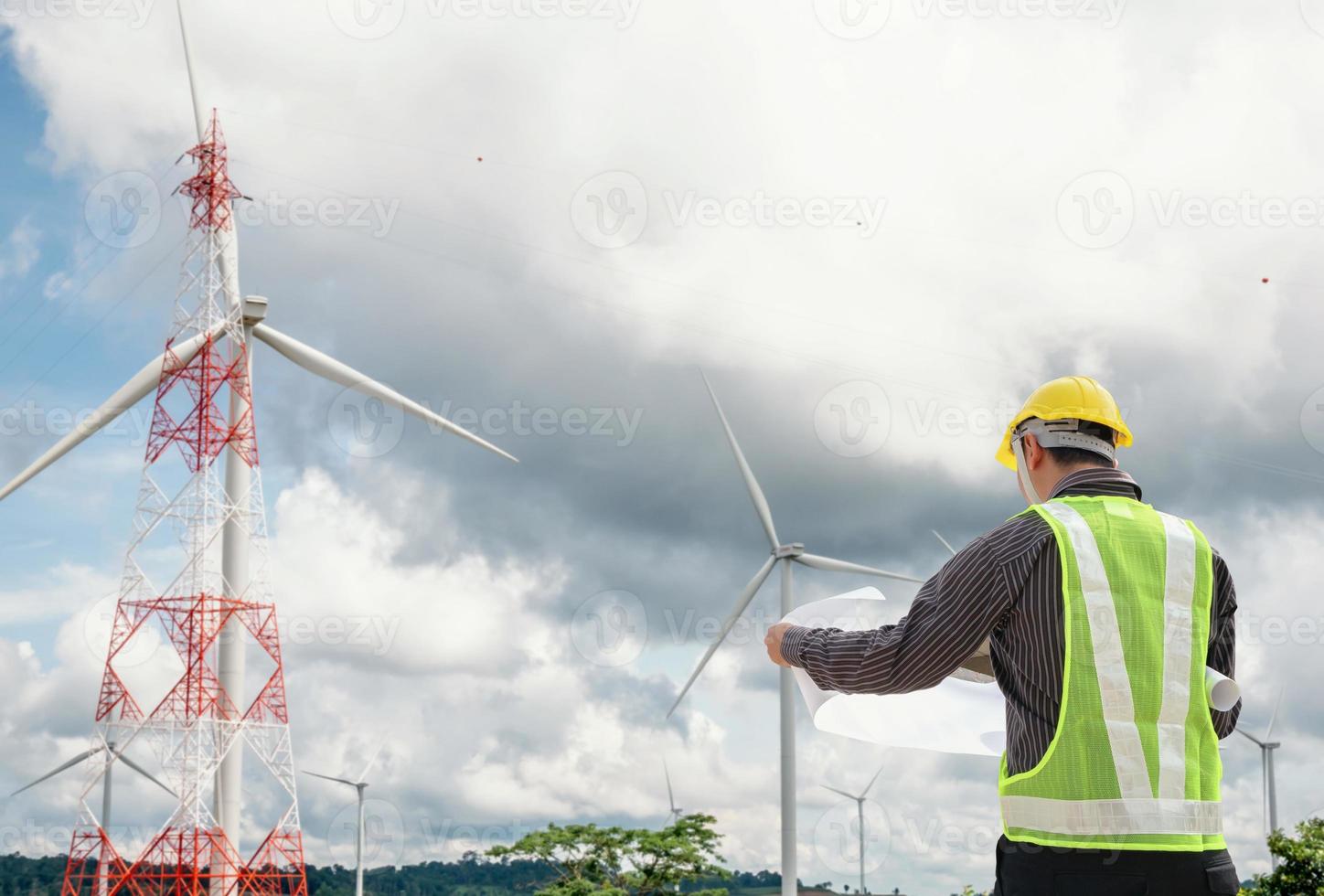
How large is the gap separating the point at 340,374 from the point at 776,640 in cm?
4589

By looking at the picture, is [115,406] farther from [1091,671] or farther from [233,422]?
[1091,671]

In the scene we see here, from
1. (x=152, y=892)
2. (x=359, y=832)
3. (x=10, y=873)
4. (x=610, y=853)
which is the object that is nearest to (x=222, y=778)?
(x=152, y=892)

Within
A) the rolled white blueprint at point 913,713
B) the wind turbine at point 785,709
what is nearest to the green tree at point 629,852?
the wind turbine at point 785,709

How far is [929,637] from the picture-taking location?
4.07 metres

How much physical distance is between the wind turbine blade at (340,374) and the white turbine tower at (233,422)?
3 centimetres

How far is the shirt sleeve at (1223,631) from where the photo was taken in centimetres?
422

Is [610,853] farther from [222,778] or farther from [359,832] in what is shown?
[222,778]

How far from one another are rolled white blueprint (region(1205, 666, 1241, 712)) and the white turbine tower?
41.2 metres

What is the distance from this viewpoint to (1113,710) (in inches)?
150

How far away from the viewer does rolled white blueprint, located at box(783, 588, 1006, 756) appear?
15.9ft

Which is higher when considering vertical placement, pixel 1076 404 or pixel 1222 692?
pixel 1076 404

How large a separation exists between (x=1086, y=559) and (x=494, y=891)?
133 metres

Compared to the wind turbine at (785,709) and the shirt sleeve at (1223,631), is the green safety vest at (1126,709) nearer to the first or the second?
the shirt sleeve at (1223,631)

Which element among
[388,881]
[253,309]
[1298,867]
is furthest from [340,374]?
[388,881]
